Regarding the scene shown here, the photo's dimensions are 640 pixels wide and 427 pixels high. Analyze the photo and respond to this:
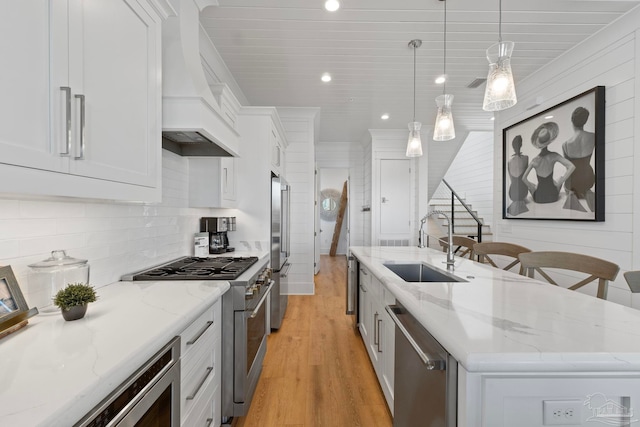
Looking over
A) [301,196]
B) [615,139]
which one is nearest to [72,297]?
[615,139]

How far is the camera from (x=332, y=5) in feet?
7.29

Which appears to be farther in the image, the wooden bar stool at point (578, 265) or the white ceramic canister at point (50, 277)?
the wooden bar stool at point (578, 265)

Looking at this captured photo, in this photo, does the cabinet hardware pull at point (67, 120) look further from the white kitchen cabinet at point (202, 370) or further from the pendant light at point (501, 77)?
the pendant light at point (501, 77)

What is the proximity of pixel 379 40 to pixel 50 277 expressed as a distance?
2.86 meters

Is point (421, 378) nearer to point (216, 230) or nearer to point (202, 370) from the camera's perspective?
point (202, 370)

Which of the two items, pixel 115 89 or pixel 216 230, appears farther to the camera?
pixel 216 230

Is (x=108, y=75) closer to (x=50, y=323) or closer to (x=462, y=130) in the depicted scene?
(x=50, y=323)

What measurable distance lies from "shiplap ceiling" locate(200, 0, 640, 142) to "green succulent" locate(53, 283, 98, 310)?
2224 millimetres

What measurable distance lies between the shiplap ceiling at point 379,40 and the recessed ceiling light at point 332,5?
43mm

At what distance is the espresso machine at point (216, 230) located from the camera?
8.73 ft

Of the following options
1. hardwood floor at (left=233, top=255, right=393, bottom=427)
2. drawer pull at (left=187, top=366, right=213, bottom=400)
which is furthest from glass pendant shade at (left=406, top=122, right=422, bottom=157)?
drawer pull at (left=187, top=366, right=213, bottom=400)

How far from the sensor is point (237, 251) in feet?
9.56

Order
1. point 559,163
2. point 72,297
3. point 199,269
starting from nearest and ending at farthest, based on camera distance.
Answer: point 72,297 < point 199,269 < point 559,163

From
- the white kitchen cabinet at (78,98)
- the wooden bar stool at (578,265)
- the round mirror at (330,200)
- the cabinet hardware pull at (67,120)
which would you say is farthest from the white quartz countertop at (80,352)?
the round mirror at (330,200)
